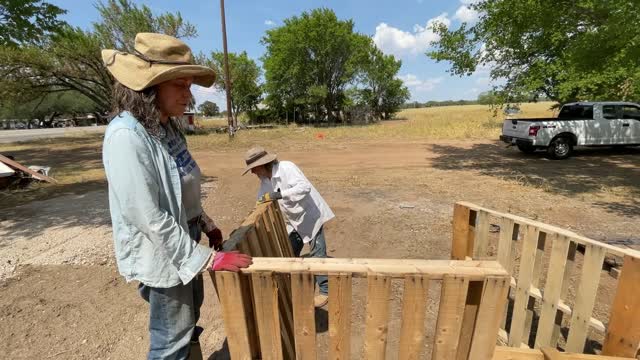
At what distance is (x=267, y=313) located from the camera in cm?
168

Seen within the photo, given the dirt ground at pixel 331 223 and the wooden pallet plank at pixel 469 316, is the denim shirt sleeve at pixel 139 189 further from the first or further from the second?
the dirt ground at pixel 331 223

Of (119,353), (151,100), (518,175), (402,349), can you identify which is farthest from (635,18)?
(119,353)

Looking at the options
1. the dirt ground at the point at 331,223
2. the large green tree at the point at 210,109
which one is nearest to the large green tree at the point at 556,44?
the dirt ground at the point at 331,223

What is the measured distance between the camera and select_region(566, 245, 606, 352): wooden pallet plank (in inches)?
82.7

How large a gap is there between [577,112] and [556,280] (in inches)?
488

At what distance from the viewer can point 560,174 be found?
921cm

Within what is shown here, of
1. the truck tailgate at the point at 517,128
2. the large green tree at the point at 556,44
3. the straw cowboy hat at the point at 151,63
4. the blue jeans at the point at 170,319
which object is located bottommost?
the blue jeans at the point at 170,319

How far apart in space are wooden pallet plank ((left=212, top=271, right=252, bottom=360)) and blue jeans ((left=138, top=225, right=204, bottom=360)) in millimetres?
203

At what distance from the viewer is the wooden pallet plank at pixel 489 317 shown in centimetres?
146

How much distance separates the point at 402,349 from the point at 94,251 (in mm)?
4382

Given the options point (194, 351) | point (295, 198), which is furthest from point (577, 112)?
point (194, 351)

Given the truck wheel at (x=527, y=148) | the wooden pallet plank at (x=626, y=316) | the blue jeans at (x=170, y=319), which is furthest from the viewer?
the truck wheel at (x=527, y=148)

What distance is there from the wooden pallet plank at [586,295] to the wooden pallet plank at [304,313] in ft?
5.41

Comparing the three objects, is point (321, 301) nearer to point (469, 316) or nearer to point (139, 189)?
point (469, 316)
